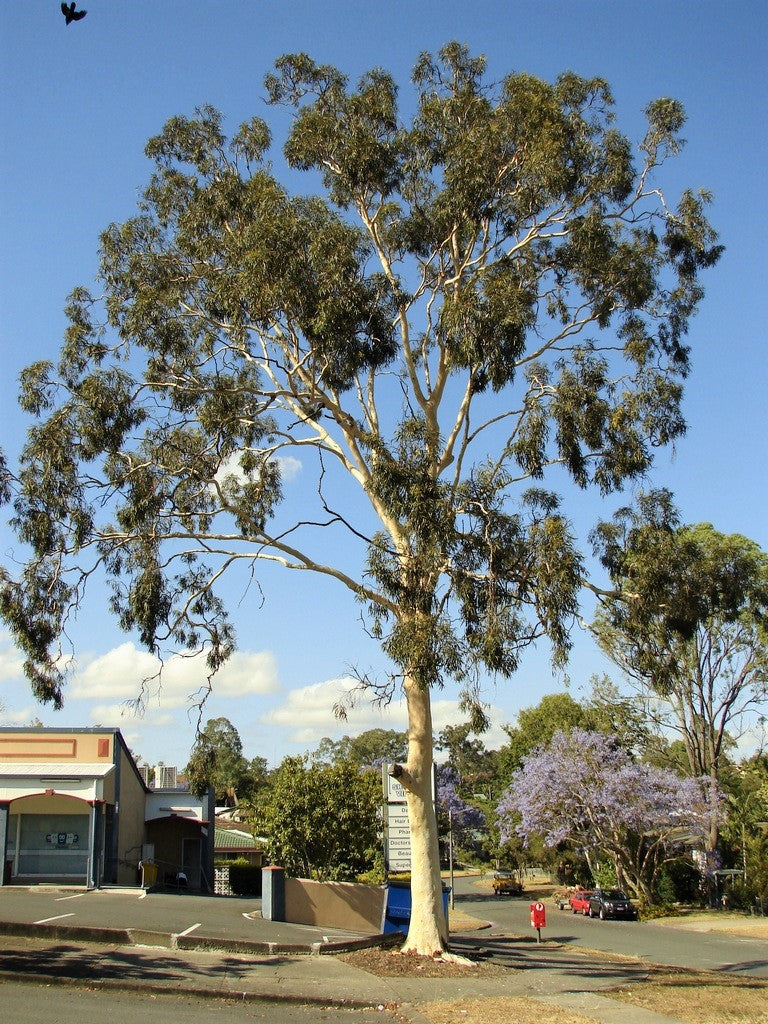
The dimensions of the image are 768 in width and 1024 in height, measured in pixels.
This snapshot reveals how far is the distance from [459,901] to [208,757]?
32.1 metres

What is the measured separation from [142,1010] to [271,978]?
9.66 feet

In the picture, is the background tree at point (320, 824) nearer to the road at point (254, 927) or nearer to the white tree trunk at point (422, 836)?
the road at point (254, 927)

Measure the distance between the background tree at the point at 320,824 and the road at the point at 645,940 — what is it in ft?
12.8

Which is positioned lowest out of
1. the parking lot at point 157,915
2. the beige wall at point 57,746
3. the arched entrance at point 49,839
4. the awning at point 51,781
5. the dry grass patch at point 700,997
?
the dry grass patch at point 700,997

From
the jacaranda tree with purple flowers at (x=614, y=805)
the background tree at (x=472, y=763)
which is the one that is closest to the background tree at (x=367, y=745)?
the background tree at (x=472, y=763)

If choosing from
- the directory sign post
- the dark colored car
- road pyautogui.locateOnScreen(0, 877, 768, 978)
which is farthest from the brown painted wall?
the dark colored car

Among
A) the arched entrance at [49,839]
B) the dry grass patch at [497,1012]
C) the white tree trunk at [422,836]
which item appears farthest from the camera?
the arched entrance at [49,839]

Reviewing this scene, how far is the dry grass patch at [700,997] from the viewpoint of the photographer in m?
12.5

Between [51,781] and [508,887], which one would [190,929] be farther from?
[508,887]

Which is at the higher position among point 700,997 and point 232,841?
point 232,841

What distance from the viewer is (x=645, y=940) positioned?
26.5 meters

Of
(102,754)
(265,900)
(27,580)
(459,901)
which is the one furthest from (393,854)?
(459,901)

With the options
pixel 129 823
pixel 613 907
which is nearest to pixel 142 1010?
pixel 129 823

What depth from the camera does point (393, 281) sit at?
19516 mm
